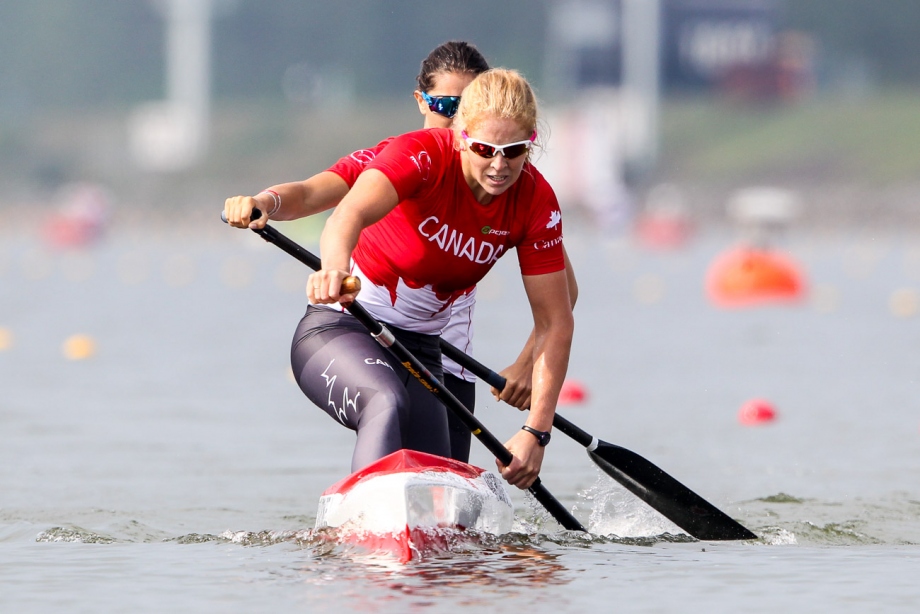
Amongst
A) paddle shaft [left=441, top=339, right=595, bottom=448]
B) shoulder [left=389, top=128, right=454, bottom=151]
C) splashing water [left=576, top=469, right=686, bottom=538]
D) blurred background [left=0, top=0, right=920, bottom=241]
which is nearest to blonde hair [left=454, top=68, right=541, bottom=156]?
shoulder [left=389, top=128, right=454, bottom=151]

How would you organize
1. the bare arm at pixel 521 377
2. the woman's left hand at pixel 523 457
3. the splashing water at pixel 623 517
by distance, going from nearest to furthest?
the woman's left hand at pixel 523 457
the bare arm at pixel 521 377
the splashing water at pixel 623 517

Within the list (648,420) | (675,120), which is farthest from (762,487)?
(675,120)

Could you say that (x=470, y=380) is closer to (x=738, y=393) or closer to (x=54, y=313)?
(x=738, y=393)

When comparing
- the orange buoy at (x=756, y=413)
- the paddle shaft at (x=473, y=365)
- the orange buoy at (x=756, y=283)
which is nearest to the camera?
the paddle shaft at (x=473, y=365)

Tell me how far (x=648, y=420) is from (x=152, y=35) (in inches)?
3238

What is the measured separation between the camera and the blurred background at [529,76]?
54188 millimetres

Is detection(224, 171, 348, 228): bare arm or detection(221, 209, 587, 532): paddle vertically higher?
detection(224, 171, 348, 228): bare arm

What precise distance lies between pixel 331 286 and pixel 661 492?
2426 mm

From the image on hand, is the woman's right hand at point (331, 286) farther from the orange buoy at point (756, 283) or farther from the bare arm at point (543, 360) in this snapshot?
the orange buoy at point (756, 283)

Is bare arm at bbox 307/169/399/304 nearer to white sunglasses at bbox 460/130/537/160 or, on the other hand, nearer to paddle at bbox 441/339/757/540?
white sunglasses at bbox 460/130/537/160

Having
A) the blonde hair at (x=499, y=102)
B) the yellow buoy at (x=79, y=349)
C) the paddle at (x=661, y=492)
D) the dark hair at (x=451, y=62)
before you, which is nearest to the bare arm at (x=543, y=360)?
the blonde hair at (x=499, y=102)

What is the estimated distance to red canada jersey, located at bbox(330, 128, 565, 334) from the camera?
5.91 meters

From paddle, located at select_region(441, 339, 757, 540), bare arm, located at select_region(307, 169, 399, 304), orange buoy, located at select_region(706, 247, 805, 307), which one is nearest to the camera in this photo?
bare arm, located at select_region(307, 169, 399, 304)

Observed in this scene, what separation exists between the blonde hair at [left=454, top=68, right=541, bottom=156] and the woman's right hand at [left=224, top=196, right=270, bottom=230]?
765 millimetres
